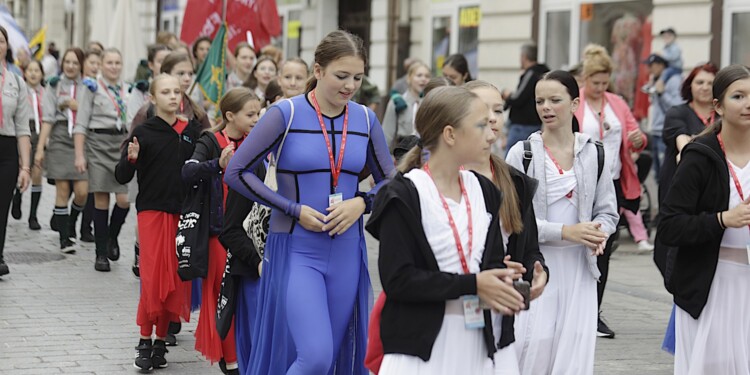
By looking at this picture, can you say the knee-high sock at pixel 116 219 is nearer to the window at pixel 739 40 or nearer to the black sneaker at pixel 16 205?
the black sneaker at pixel 16 205

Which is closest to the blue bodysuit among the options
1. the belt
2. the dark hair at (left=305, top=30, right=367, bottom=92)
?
the dark hair at (left=305, top=30, right=367, bottom=92)

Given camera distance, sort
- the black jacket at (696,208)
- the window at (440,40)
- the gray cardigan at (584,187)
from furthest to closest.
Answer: the window at (440,40), the gray cardigan at (584,187), the black jacket at (696,208)

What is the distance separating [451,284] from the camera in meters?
4.12

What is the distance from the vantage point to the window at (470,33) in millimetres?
21297

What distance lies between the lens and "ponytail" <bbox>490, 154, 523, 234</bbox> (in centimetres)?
468

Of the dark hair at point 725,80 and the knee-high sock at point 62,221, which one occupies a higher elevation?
the dark hair at point 725,80

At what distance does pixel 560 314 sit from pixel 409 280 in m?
1.96

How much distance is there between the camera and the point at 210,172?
23.4 feet

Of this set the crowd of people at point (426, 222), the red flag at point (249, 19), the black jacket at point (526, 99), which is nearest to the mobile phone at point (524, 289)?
the crowd of people at point (426, 222)

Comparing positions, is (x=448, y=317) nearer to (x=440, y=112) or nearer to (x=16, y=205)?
(x=440, y=112)

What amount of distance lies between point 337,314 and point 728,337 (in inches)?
67.2

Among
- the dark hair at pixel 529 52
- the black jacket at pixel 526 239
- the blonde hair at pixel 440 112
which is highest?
the dark hair at pixel 529 52

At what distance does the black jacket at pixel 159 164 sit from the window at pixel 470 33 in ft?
43.5

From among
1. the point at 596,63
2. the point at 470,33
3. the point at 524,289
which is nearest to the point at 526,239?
the point at 524,289
